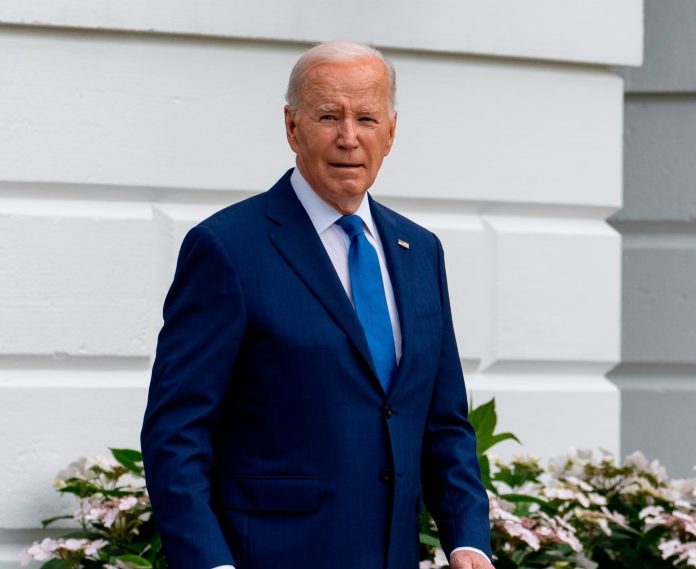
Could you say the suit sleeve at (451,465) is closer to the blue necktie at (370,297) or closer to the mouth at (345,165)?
the blue necktie at (370,297)

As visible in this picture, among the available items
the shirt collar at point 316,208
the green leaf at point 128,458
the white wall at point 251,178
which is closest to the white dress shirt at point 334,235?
the shirt collar at point 316,208

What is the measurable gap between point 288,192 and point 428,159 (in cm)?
194

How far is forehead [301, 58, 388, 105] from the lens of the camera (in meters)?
2.81

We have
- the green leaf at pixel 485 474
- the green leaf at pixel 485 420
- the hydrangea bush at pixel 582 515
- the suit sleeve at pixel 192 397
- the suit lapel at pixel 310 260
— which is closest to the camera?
the suit sleeve at pixel 192 397

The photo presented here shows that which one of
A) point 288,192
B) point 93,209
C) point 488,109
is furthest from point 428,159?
point 288,192

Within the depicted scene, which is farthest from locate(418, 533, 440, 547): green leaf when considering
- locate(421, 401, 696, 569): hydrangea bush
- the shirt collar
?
the shirt collar

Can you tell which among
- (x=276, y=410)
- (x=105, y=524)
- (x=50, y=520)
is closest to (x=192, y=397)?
(x=276, y=410)

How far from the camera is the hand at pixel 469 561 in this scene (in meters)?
2.86

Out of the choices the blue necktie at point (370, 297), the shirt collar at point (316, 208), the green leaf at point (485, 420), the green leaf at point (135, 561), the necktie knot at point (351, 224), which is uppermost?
the shirt collar at point (316, 208)

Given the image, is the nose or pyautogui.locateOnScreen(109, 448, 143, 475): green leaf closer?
the nose

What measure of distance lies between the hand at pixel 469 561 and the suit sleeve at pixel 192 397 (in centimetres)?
47

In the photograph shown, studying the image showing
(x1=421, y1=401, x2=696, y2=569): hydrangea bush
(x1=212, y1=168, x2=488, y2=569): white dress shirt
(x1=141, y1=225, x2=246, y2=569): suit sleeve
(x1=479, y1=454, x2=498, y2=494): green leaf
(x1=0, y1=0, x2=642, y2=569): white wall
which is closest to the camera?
A: (x1=141, y1=225, x2=246, y2=569): suit sleeve

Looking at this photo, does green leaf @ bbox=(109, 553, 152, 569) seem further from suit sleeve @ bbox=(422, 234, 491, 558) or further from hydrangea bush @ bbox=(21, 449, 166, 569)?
suit sleeve @ bbox=(422, 234, 491, 558)

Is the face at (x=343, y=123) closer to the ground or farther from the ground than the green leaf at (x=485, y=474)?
farther from the ground
